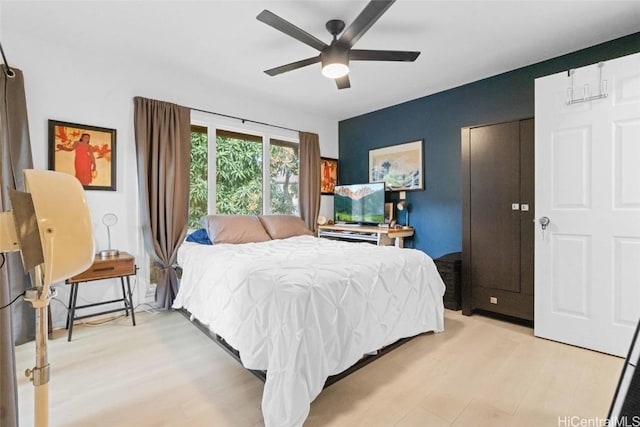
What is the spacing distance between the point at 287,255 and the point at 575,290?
226 cm

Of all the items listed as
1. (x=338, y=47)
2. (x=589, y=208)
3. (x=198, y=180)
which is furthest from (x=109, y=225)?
(x=589, y=208)

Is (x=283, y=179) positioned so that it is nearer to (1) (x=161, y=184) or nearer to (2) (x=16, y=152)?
(1) (x=161, y=184)

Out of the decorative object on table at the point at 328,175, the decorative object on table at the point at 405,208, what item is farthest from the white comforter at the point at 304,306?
the decorative object on table at the point at 328,175

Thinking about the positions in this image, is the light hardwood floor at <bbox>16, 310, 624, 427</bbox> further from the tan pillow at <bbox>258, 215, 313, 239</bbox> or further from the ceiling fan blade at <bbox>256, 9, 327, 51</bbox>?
the ceiling fan blade at <bbox>256, 9, 327, 51</bbox>

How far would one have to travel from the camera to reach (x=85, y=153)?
2.83 meters

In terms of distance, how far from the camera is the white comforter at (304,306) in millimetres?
1502

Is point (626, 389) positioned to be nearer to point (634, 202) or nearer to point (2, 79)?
point (634, 202)

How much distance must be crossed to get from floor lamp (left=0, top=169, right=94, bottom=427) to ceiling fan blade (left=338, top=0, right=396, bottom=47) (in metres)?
1.68

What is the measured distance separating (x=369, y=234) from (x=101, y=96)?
324 centimetres

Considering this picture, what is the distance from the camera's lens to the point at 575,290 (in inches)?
93.5

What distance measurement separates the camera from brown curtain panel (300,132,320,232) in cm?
448

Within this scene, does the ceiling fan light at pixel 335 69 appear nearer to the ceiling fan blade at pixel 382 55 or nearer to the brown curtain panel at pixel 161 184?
the ceiling fan blade at pixel 382 55

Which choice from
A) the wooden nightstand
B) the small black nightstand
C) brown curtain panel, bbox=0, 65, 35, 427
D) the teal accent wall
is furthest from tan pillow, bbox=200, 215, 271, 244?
the teal accent wall

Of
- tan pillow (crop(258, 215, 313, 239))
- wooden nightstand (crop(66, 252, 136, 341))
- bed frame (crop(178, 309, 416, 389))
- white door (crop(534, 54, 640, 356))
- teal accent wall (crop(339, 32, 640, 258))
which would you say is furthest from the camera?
tan pillow (crop(258, 215, 313, 239))
